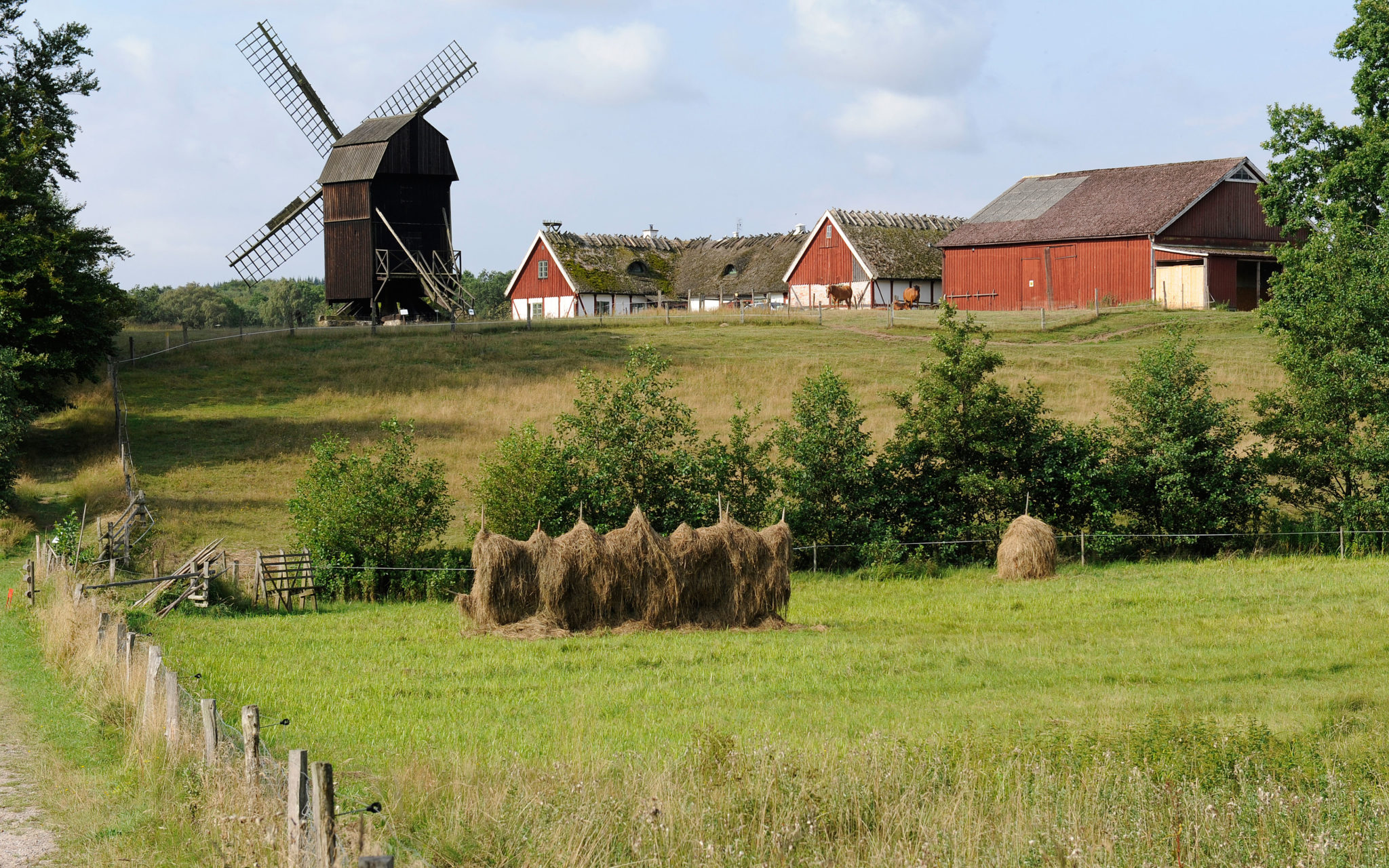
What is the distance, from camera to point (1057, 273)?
210 feet

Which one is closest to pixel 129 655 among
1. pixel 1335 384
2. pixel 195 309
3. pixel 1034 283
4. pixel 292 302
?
pixel 1335 384

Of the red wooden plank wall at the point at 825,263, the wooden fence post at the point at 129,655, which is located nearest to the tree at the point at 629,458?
the wooden fence post at the point at 129,655

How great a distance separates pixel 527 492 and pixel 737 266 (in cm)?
5377

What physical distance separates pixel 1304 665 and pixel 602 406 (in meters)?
17.3

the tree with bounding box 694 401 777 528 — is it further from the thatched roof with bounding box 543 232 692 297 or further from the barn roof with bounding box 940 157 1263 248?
the thatched roof with bounding box 543 232 692 297

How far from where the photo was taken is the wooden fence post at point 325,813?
313 inches

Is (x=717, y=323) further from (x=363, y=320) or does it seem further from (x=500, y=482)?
(x=500, y=482)

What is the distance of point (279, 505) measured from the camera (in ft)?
115

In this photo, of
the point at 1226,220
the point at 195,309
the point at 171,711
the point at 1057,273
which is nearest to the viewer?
the point at 171,711

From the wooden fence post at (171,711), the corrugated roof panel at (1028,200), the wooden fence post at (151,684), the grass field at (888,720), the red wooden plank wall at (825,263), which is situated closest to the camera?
the grass field at (888,720)

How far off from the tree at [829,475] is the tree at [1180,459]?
6.55m

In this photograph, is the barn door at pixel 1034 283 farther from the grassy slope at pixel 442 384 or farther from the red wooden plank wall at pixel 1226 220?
the red wooden plank wall at pixel 1226 220

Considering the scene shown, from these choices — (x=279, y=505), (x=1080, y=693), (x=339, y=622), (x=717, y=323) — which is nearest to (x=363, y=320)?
(x=717, y=323)

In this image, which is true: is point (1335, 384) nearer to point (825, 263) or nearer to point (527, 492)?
point (527, 492)
